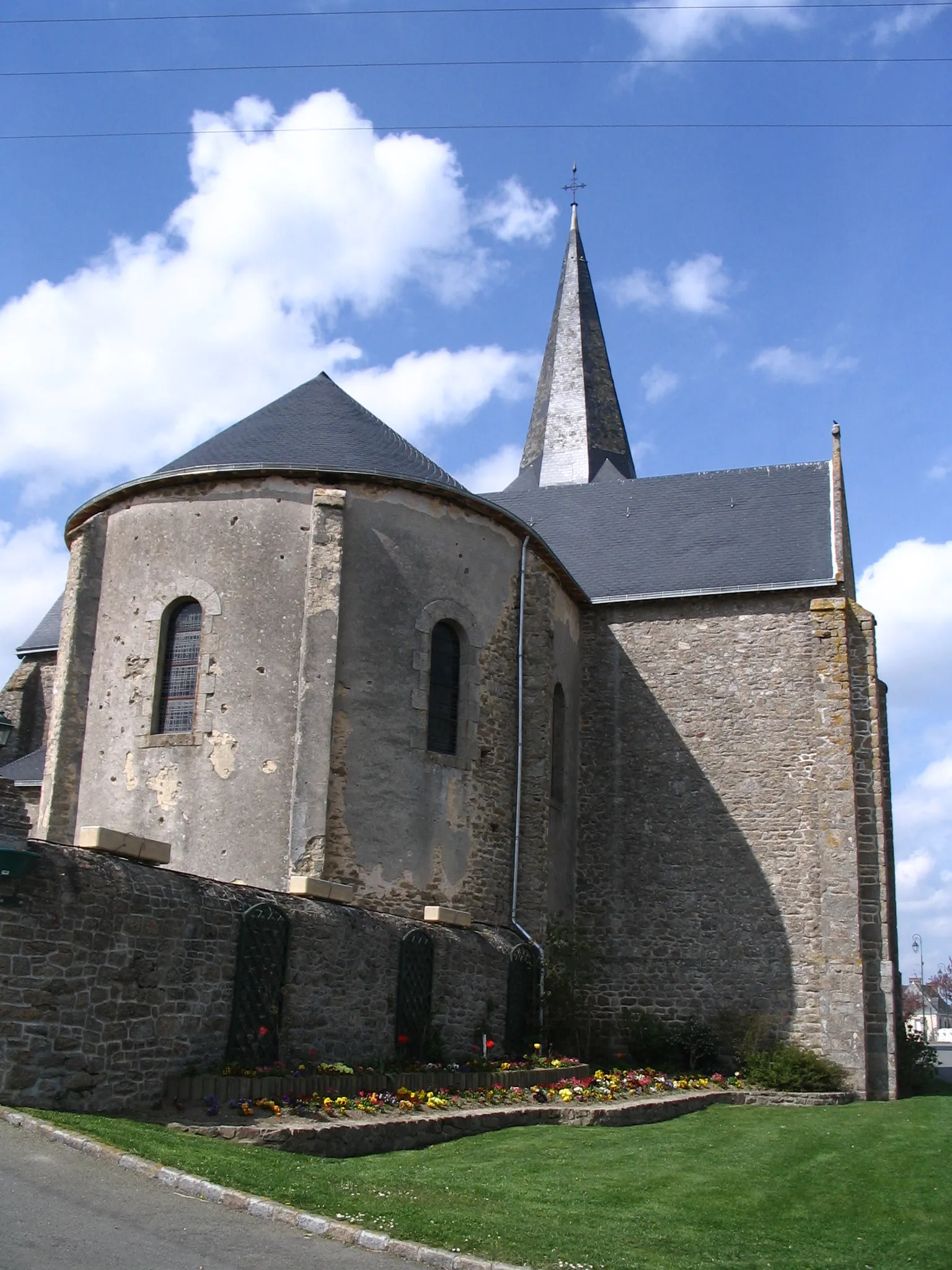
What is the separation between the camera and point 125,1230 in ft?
18.9

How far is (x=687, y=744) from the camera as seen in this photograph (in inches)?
756

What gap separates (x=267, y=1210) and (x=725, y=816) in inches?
524

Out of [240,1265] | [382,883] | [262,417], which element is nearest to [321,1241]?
[240,1265]

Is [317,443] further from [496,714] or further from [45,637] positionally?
[45,637]

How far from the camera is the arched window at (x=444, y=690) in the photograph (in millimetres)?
15633

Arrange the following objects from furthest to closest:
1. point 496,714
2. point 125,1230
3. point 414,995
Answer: point 496,714
point 414,995
point 125,1230

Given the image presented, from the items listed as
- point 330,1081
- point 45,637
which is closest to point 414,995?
point 330,1081

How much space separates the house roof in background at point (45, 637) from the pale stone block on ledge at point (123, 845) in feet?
49.0

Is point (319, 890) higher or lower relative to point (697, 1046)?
higher

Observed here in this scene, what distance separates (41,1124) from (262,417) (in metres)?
11.5

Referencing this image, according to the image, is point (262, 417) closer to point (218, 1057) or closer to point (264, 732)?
point (264, 732)

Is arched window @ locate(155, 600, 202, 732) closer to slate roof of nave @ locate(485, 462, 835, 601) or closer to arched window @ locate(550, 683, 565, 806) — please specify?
arched window @ locate(550, 683, 565, 806)

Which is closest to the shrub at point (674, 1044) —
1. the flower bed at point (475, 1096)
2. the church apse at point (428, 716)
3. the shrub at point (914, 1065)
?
the flower bed at point (475, 1096)

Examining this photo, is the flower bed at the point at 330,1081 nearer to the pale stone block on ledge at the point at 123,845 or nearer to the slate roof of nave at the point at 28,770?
the pale stone block on ledge at the point at 123,845
